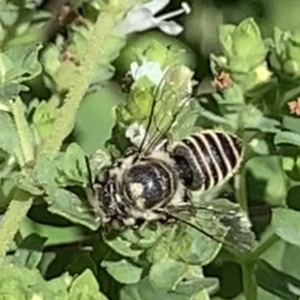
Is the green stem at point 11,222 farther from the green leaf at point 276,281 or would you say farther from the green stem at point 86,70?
the green leaf at point 276,281

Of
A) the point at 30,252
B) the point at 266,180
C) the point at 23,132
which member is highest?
the point at 23,132

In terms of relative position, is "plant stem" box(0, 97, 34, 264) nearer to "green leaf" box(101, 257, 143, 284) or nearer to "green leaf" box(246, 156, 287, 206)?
"green leaf" box(101, 257, 143, 284)

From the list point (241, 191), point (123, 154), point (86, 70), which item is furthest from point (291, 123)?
point (86, 70)

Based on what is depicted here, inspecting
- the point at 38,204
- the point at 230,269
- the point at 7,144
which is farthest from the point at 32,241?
the point at 230,269

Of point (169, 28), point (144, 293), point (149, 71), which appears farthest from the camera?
point (169, 28)

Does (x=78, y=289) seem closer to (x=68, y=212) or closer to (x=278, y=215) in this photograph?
(x=68, y=212)

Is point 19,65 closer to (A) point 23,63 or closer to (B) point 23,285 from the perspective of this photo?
(A) point 23,63
